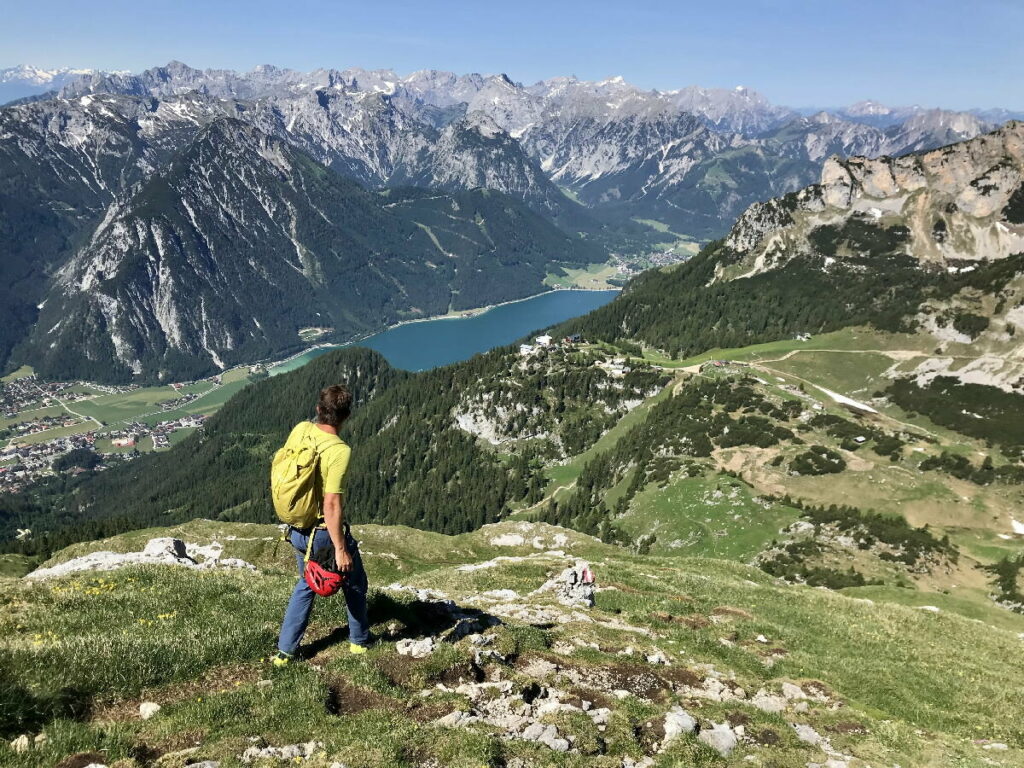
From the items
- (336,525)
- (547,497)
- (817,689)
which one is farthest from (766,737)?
(547,497)

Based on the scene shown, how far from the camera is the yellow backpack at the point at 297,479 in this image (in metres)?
12.8

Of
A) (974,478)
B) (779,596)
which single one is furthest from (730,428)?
(779,596)

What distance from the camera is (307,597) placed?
14.0m

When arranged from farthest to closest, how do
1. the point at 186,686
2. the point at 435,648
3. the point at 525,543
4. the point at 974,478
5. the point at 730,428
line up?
the point at 730,428 → the point at 974,478 → the point at 525,543 → the point at 435,648 → the point at 186,686

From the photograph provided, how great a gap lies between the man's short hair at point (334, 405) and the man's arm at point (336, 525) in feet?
5.91

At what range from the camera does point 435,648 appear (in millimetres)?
15938

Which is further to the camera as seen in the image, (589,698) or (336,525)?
(589,698)

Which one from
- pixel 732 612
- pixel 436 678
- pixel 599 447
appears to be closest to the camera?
pixel 436 678

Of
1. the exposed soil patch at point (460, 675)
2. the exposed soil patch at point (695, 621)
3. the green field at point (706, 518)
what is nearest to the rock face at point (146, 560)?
the exposed soil patch at point (460, 675)

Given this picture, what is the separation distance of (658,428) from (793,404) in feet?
105

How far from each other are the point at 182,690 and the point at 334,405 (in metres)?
7.28

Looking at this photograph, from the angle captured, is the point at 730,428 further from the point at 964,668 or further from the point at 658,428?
the point at 964,668

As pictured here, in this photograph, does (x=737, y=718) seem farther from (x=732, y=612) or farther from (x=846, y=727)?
(x=732, y=612)

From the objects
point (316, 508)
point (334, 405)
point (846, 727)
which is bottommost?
point (846, 727)
